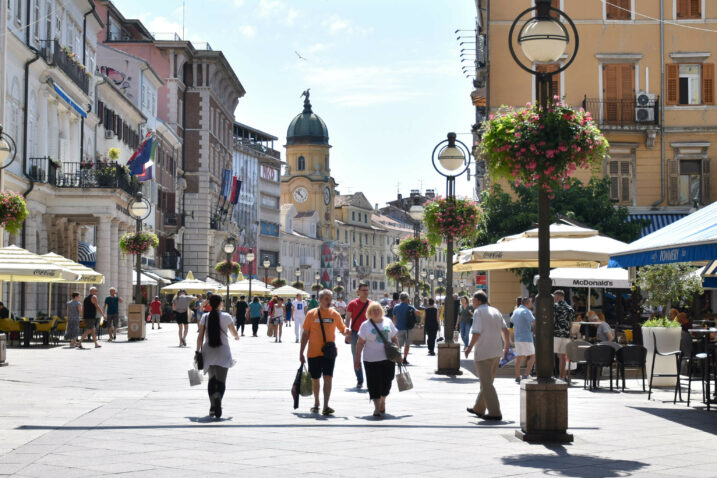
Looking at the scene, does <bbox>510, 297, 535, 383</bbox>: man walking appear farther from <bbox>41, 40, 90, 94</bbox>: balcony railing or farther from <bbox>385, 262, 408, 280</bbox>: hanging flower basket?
<bbox>385, 262, 408, 280</bbox>: hanging flower basket

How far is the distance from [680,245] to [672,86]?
29.2 m

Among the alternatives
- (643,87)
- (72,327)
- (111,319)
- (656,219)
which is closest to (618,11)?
(643,87)

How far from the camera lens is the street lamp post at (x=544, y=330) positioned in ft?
37.3

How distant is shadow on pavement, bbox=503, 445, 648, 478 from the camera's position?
9.36 m

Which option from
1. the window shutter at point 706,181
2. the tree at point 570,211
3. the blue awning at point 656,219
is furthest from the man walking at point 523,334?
the window shutter at point 706,181

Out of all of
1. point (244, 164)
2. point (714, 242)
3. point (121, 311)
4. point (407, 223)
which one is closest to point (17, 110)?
point (121, 311)

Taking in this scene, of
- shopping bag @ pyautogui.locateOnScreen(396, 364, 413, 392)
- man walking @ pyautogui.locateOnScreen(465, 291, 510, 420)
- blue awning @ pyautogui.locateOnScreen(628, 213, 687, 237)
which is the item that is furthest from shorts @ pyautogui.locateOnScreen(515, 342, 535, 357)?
blue awning @ pyautogui.locateOnScreen(628, 213, 687, 237)

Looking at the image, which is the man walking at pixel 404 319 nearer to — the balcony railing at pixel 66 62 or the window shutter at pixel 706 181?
the balcony railing at pixel 66 62

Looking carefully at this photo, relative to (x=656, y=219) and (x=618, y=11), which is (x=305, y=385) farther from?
(x=618, y=11)

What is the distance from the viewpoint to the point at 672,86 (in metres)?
41.7

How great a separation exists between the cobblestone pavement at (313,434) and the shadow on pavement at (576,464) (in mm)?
17

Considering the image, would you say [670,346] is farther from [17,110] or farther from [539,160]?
[17,110]

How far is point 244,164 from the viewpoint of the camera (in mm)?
108375

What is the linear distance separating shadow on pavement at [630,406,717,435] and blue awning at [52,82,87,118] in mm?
29608
